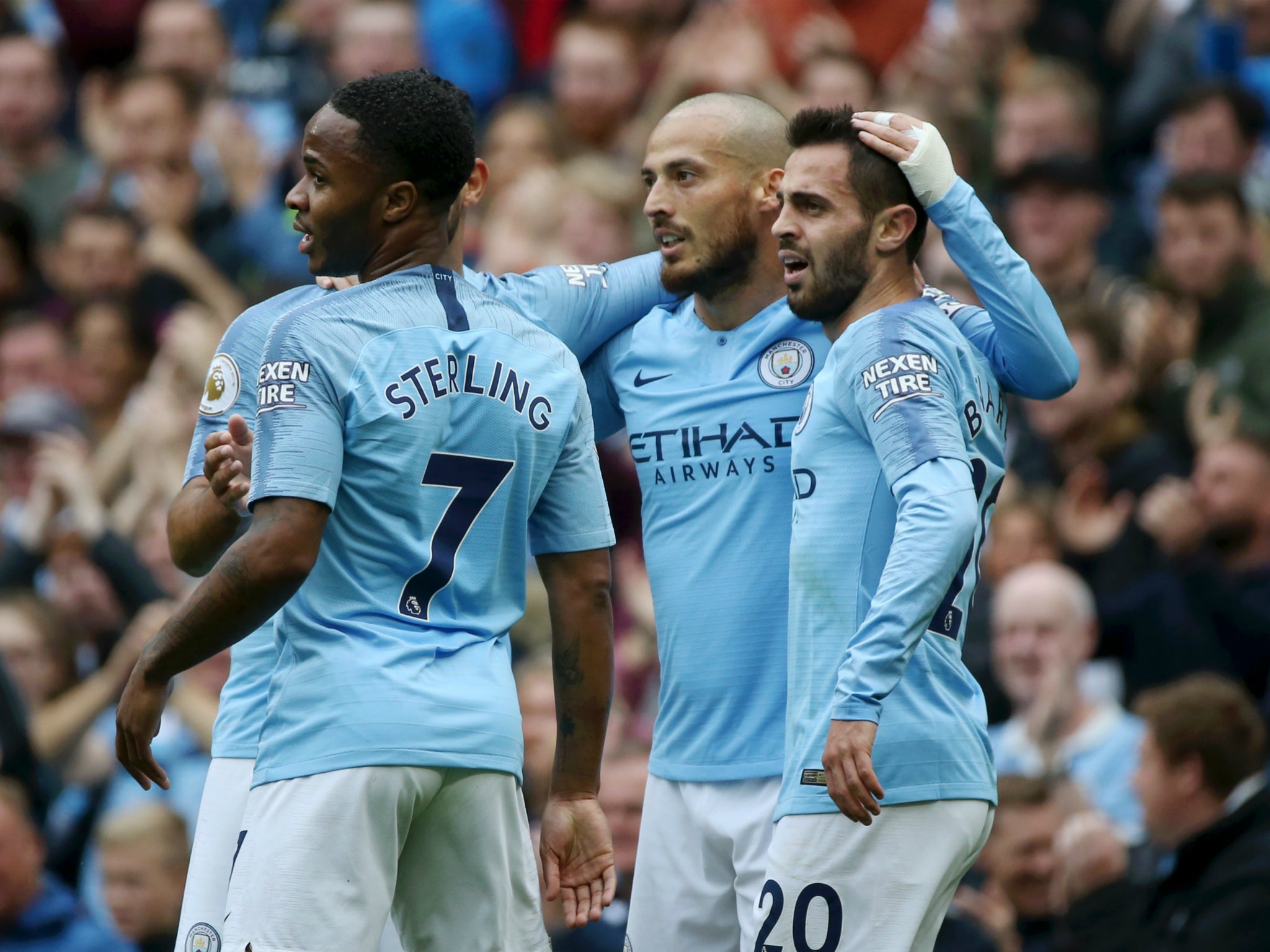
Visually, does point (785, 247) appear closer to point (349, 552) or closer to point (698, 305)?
point (698, 305)

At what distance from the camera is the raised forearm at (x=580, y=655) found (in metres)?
4.45

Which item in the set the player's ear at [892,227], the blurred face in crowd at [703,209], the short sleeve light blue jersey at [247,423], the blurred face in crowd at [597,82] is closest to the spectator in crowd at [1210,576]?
the blurred face in crowd at [703,209]

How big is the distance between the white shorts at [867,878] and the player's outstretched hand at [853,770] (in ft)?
0.90

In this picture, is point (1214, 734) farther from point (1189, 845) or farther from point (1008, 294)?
point (1008, 294)

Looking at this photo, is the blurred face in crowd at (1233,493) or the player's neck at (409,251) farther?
the blurred face in crowd at (1233,493)

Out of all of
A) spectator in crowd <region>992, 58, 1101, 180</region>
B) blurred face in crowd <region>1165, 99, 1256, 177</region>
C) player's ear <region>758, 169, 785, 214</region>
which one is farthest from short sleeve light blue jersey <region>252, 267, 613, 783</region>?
spectator in crowd <region>992, 58, 1101, 180</region>

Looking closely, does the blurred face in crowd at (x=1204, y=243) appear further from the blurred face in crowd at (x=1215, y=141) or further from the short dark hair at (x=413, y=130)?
the short dark hair at (x=413, y=130)

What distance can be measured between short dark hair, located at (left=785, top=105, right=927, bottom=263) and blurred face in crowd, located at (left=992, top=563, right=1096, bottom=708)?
3.22m

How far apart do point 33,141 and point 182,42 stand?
1226mm

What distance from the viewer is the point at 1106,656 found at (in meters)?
7.91

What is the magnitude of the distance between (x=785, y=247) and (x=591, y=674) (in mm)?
1152

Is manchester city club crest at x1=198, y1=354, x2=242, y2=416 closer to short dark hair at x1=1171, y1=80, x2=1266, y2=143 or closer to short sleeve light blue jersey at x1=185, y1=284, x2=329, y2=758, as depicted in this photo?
short sleeve light blue jersey at x1=185, y1=284, x2=329, y2=758

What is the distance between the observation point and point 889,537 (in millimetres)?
4328

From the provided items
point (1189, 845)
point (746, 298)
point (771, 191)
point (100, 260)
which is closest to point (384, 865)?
point (746, 298)
